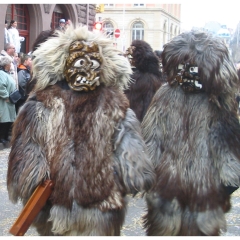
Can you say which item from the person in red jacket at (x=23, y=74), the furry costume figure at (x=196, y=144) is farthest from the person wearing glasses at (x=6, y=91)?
the furry costume figure at (x=196, y=144)

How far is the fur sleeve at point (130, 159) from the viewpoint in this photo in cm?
315

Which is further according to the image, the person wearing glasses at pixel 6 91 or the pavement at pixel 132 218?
the person wearing glasses at pixel 6 91

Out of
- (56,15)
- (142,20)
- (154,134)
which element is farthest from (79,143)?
(142,20)

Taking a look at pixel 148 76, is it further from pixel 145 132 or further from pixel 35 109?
pixel 35 109

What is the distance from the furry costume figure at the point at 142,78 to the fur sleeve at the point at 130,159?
12.3ft

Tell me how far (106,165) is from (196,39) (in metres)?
1.27

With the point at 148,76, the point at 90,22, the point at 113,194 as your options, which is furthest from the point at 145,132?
the point at 90,22

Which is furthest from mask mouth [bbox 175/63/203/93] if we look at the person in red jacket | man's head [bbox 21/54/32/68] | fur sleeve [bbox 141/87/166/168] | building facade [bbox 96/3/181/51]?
building facade [bbox 96/3/181/51]

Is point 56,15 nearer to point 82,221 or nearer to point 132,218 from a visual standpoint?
point 132,218

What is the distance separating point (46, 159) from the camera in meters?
3.16

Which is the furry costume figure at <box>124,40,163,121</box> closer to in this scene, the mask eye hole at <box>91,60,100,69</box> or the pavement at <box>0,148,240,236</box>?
the pavement at <box>0,148,240,236</box>

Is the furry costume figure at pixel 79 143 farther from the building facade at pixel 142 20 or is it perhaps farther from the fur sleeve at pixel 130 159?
the building facade at pixel 142 20

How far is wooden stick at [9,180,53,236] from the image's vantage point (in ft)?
9.65

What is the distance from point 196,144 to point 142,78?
11.6ft
